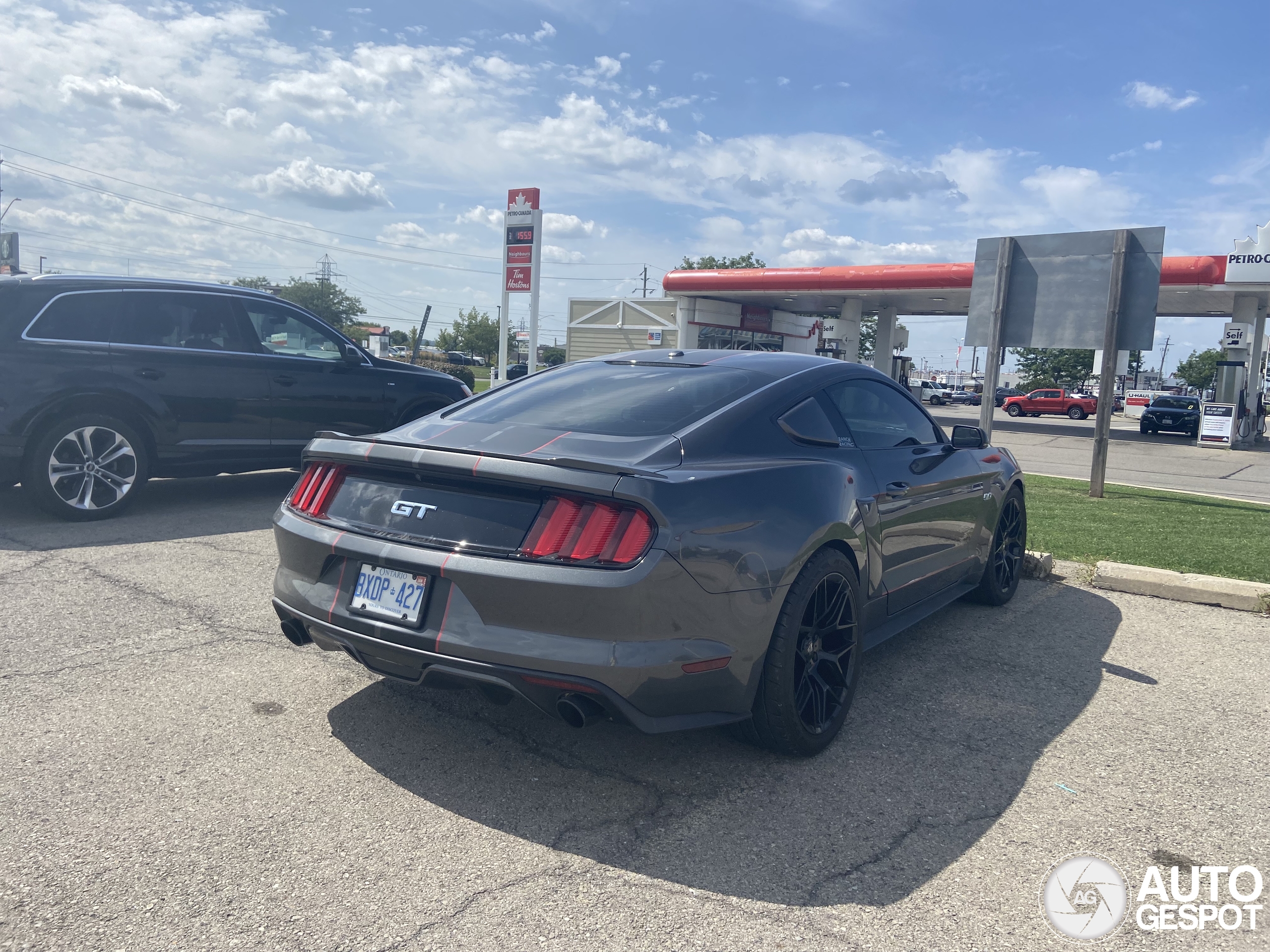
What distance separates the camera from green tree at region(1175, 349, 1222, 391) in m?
94.8

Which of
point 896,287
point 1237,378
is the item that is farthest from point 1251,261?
point 896,287

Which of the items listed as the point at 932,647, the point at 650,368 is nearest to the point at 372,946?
the point at 650,368

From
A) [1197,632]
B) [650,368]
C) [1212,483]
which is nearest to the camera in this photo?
[650,368]

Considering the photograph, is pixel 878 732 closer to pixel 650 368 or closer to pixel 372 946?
pixel 650 368

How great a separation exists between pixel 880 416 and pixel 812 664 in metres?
1.52

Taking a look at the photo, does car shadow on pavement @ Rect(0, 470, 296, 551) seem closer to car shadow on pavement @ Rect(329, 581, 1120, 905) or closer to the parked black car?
car shadow on pavement @ Rect(329, 581, 1120, 905)

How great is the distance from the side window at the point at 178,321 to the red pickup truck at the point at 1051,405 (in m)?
44.6

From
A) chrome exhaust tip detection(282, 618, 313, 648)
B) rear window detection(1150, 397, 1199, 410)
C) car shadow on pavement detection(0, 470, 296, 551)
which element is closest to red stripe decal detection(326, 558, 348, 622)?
chrome exhaust tip detection(282, 618, 313, 648)

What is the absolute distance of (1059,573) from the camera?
6.44 metres

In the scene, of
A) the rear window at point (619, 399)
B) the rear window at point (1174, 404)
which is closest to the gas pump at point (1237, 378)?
the rear window at point (1174, 404)

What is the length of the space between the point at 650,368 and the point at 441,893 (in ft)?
8.08

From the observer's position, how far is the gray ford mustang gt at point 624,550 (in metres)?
2.83

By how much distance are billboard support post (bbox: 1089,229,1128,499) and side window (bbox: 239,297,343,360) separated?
7998 mm

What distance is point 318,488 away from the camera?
3525 millimetres
